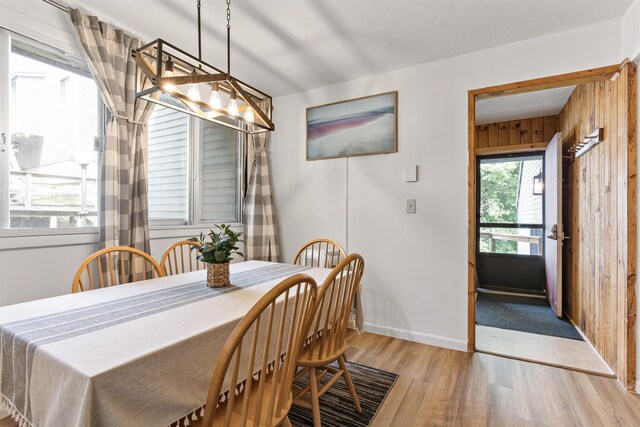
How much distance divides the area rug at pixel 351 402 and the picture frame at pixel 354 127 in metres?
1.85

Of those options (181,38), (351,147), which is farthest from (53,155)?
(351,147)

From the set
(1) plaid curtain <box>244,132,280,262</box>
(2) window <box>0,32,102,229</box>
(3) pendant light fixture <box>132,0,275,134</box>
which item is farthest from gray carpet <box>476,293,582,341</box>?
(2) window <box>0,32,102,229</box>

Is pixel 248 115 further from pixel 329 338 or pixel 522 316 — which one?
pixel 522 316

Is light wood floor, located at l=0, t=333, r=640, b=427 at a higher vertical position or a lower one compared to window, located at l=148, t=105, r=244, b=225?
lower

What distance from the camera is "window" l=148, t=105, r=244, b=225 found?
2627mm

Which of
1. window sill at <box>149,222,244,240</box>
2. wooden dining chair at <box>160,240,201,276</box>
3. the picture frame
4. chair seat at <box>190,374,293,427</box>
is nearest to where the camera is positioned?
chair seat at <box>190,374,293,427</box>

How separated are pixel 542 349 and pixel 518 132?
2871 millimetres

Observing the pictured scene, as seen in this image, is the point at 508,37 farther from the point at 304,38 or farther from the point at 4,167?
the point at 4,167

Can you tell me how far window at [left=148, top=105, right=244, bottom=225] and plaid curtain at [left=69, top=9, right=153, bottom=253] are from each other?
39 centimetres

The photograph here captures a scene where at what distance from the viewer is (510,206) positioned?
4.38m

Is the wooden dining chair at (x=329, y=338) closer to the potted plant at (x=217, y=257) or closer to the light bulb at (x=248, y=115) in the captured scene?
the potted plant at (x=217, y=257)

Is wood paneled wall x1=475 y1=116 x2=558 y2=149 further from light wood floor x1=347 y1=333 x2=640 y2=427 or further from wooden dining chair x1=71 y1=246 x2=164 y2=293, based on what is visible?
wooden dining chair x1=71 y1=246 x2=164 y2=293

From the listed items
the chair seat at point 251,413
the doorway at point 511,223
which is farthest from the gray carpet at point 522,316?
the chair seat at point 251,413

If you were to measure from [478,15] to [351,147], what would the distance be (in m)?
1.39
